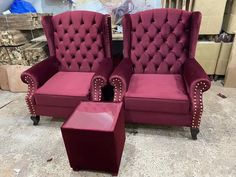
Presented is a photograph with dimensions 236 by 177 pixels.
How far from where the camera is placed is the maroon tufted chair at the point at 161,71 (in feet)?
5.70

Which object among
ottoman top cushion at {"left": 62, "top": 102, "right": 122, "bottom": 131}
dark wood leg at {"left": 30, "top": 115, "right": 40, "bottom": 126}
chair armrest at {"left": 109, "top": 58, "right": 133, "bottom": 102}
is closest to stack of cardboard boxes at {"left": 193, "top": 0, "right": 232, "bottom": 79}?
chair armrest at {"left": 109, "top": 58, "right": 133, "bottom": 102}

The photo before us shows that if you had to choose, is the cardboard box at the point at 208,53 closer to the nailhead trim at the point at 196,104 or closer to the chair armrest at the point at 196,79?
the chair armrest at the point at 196,79


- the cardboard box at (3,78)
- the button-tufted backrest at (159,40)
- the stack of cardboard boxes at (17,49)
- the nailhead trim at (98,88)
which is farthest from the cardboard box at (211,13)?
the cardboard box at (3,78)

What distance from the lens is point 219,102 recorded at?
7.95 feet

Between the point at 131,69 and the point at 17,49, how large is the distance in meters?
1.60

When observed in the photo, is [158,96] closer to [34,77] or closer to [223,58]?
[34,77]

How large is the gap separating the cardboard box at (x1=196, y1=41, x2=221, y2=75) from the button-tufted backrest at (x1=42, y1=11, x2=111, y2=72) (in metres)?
1.30

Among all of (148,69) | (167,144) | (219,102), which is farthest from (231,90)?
(167,144)

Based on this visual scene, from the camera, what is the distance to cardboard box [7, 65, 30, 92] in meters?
2.71

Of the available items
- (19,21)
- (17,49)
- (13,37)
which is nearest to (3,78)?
(17,49)

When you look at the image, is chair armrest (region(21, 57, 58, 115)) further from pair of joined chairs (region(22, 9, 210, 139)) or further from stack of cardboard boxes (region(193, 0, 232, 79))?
stack of cardboard boxes (region(193, 0, 232, 79))

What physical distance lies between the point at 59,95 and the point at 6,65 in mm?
1349

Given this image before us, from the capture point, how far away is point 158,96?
1763 millimetres

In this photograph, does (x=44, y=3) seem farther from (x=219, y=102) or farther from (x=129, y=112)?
(x=219, y=102)
